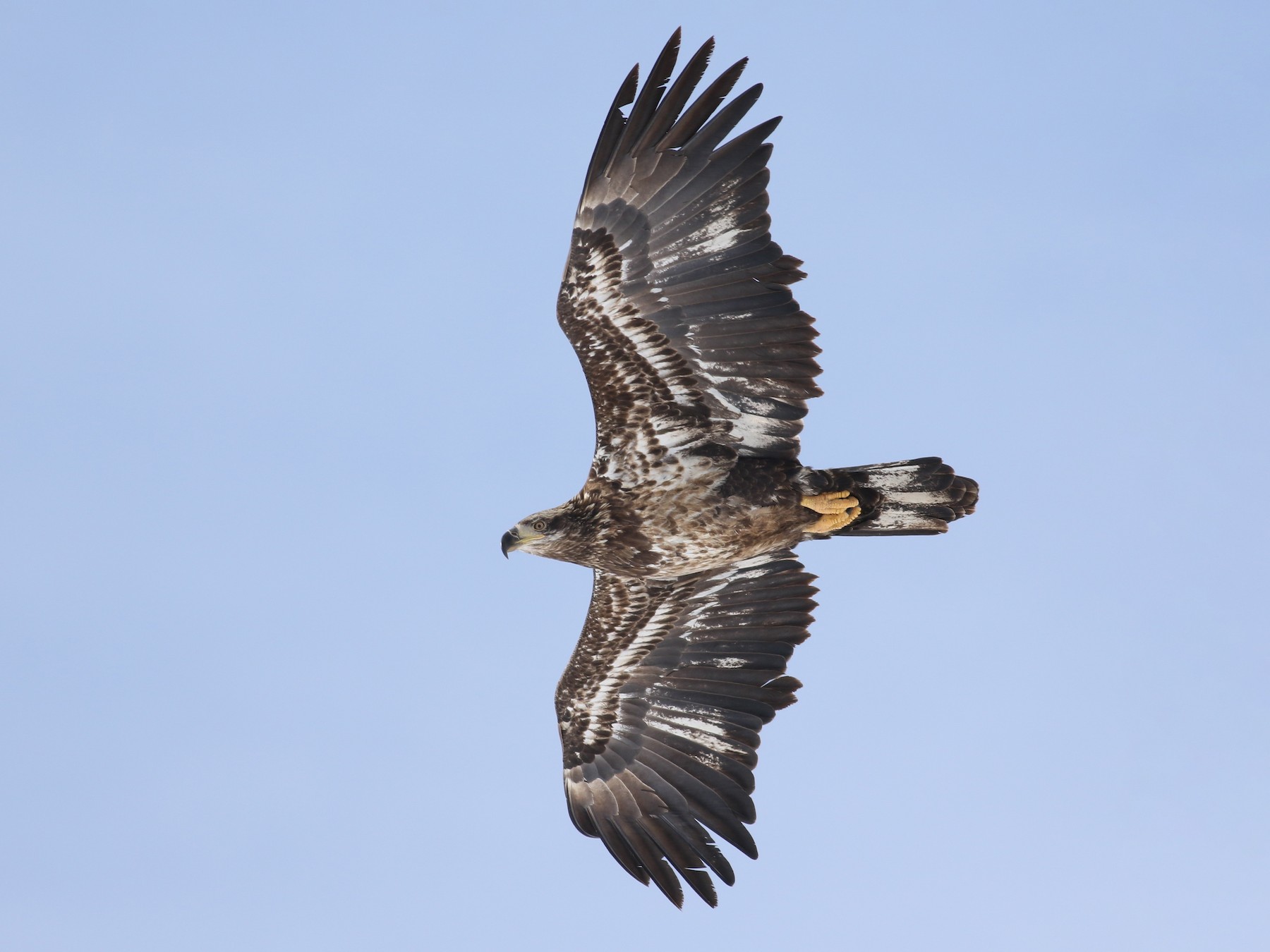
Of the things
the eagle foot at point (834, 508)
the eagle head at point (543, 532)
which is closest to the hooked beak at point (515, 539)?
the eagle head at point (543, 532)

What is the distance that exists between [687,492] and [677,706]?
93.8 inches

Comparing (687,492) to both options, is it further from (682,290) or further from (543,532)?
(682,290)

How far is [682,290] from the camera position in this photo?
11336mm

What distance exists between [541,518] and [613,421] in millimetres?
1090

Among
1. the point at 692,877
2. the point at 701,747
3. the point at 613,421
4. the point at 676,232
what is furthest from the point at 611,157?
the point at 692,877

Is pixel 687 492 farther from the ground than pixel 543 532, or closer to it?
farther from the ground

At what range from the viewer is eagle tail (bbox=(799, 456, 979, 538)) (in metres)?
11.8

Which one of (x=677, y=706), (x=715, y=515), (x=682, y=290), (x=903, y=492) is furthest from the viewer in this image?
(x=677, y=706)

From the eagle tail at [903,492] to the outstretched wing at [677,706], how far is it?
127 cm

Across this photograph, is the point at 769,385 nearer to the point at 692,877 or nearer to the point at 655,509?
the point at 655,509

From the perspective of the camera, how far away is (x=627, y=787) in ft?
43.1

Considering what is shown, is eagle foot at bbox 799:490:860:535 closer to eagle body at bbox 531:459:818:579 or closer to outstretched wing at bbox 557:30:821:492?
eagle body at bbox 531:459:818:579

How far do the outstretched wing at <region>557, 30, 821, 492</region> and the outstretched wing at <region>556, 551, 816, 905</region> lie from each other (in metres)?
1.66

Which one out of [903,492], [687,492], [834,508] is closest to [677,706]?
[687,492]
